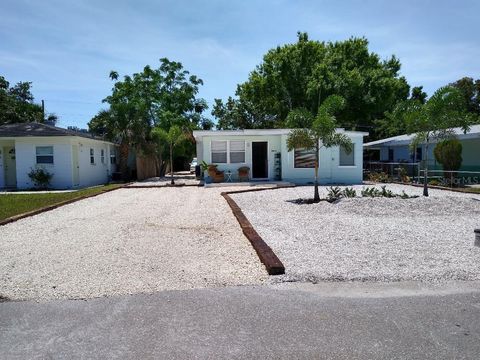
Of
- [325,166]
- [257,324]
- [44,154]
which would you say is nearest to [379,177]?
[325,166]

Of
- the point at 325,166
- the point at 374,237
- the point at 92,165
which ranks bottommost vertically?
the point at 374,237

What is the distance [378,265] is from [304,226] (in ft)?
10.1

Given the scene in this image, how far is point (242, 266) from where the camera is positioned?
5.59m

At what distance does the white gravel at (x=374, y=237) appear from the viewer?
208 inches

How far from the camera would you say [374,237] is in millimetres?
7324

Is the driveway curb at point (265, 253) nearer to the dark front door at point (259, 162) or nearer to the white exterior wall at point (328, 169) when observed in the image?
the white exterior wall at point (328, 169)

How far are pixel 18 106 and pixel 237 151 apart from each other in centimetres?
2793

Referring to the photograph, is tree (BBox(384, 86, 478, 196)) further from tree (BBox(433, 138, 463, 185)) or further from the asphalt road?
the asphalt road

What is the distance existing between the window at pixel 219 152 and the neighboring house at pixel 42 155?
22.6 feet

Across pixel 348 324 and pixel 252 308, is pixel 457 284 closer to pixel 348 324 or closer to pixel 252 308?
pixel 348 324

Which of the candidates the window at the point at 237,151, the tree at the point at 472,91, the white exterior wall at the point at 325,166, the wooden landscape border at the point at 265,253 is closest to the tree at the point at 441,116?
the white exterior wall at the point at 325,166

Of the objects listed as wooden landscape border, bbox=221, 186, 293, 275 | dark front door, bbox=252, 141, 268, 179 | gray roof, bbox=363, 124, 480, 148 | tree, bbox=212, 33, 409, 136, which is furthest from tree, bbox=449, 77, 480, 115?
wooden landscape border, bbox=221, 186, 293, 275

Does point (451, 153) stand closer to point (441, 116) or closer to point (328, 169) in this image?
point (328, 169)

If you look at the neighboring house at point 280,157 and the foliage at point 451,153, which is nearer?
the foliage at point 451,153
